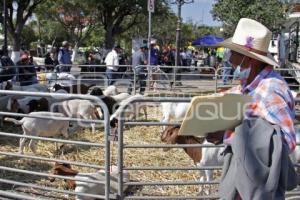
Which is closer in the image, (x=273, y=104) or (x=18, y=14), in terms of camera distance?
(x=273, y=104)

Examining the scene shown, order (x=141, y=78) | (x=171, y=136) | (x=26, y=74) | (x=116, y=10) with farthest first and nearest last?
1. (x=116, y=10)
2. (x=141, y=78)
3. (x=26, y=74)
4. (x=171, y=136)

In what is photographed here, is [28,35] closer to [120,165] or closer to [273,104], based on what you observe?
[120,165]

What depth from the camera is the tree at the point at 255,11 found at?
2102 centimetres

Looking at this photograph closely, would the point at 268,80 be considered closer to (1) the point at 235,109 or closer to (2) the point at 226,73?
(1) the point at 235,109

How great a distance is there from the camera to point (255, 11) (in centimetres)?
2106

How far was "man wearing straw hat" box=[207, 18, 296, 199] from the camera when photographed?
2.88m

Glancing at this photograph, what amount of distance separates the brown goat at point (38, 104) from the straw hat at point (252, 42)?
7.19 meters

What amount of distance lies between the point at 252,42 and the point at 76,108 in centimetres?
670

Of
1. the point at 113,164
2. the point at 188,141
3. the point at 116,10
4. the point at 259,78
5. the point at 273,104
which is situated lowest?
the point at 113,164

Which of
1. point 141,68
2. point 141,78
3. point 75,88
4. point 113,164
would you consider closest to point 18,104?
point 75,88

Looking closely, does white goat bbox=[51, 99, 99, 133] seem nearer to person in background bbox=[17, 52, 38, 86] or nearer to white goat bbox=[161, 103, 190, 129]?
white goat bbox=[161, 103, 190, 129]

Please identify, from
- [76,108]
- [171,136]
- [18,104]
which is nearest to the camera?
[171,136]

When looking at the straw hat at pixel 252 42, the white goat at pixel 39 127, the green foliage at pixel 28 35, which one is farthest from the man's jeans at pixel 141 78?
the green foliage at pixel 28 35

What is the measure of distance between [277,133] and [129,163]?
4512mm
